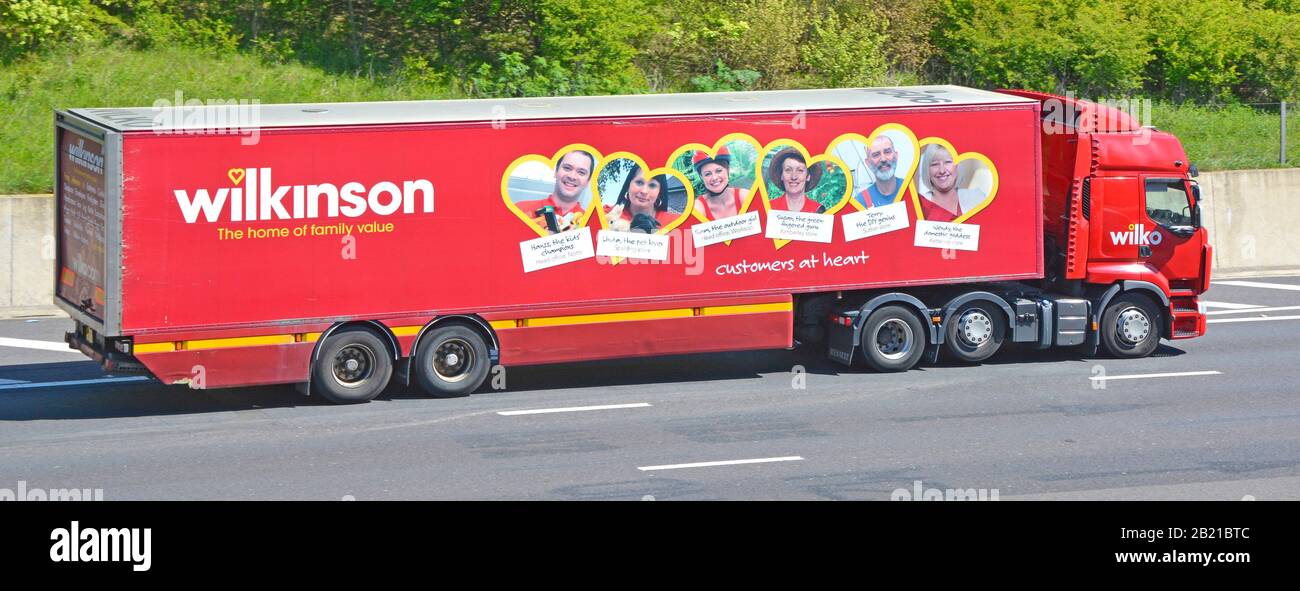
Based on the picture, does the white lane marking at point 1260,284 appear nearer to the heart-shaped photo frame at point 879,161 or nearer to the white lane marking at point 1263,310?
the white lane marking at point 1263,310

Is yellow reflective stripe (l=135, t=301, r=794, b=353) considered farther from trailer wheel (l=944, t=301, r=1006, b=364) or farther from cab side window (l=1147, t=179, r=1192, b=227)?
cab side window (l=1147, t=179, r=1192, b=227)

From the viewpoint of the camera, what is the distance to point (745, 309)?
667 inches

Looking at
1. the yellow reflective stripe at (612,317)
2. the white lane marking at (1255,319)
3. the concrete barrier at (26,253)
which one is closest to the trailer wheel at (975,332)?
the yellow reflective stripe at (612,317)

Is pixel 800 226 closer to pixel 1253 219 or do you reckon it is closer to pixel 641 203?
pixel 641 203

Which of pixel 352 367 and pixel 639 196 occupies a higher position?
pixel 639 196

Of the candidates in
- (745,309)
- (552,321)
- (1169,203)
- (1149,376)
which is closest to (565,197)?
(552,321)

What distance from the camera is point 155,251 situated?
575 inches

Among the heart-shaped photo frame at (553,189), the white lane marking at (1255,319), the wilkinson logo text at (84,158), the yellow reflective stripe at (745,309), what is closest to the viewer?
the wilkinson logo text at (84,158)

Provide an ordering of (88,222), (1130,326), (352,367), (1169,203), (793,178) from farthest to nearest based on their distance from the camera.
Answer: (1130,326) < (1169,203) < (793,178) < (352,367) < (88,222)

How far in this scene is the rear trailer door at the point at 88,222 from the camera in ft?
47.1

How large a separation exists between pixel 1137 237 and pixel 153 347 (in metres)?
11.3
